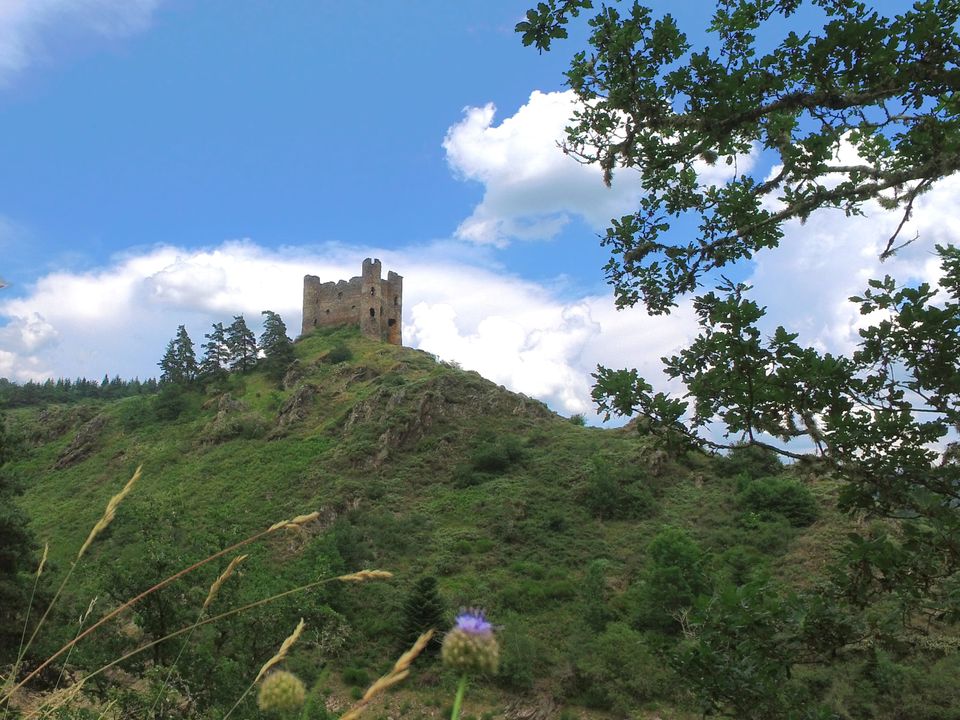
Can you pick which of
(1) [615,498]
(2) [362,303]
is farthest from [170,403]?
(1) [615,498]

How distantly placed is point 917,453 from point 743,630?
1448 millimetres

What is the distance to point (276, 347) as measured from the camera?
182 ft

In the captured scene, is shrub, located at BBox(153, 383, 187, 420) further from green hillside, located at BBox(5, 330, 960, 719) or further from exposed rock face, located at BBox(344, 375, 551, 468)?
exposed rock face, located at BBox(344, 375, 551, 468)

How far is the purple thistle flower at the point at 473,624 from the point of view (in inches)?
72.6

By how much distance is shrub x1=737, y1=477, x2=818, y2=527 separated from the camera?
1156 inches

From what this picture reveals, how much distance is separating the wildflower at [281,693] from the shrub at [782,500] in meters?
31.0

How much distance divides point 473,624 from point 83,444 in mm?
55049

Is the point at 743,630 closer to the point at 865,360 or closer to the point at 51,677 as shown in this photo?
the point at 865,360

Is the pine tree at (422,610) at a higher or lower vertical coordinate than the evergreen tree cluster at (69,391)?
lower

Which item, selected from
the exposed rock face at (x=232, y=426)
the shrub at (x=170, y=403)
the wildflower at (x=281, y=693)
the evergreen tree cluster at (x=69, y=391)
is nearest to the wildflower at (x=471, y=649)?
the wildflower at (x=281, y=693)

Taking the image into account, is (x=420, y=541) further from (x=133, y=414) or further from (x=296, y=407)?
(x=133, y=414)

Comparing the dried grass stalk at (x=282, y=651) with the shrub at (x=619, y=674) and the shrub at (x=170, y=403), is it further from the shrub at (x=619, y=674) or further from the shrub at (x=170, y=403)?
the shrub at (x=170, y=403)

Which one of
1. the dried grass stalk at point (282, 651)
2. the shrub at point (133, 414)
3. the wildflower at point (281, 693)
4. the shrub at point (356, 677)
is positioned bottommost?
the shrub at point (356, 677)

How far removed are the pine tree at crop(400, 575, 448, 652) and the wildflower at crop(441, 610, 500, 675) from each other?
20.9 m
